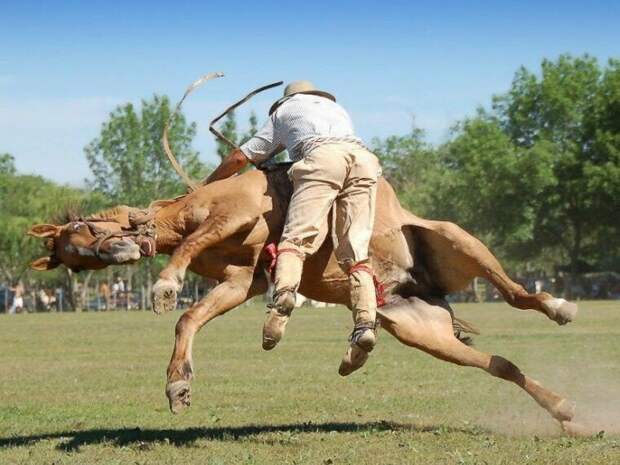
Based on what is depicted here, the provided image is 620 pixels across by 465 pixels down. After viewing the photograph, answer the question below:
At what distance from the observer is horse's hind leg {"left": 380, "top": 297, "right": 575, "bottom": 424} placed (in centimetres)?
905

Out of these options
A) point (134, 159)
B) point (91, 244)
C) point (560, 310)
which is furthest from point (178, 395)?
point (134, 159)

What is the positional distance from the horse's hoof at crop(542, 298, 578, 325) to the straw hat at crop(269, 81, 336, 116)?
232 centimetres

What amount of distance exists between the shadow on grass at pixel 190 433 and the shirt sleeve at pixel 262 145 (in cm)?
217

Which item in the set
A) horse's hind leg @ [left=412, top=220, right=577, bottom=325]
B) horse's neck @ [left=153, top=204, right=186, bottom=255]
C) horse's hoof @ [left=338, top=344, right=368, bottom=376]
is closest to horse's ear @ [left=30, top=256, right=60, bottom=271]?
horse's neck @ [left=153, top=204, right=186, bottom=255]

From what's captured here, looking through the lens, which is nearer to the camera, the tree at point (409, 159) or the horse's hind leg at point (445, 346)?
the horse's hind leg at point (445, 346)

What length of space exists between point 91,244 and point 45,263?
399mm

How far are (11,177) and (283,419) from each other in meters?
85.0

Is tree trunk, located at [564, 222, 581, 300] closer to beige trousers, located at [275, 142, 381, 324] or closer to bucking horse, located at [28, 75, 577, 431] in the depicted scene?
bucking horse, located at [28, 75, 577, 431]

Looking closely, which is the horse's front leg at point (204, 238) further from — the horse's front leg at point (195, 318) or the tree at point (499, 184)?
the tree at point (499, 184)

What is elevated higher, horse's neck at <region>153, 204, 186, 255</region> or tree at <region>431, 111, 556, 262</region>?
tree at <region>431, 111, 556, 262</region>

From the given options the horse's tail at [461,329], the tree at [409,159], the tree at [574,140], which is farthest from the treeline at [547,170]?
the horse's tail at [461,329]

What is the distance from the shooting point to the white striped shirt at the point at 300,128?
874 centimetres

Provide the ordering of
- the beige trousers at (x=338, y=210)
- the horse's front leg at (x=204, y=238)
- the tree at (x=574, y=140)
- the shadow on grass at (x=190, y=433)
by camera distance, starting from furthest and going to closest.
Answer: the tree at (x=574, y=140), the shadow on grass at (x=190, y=433), the horse's front leg at (x=204, y=238), the beige trousers at (x=338, y=210)

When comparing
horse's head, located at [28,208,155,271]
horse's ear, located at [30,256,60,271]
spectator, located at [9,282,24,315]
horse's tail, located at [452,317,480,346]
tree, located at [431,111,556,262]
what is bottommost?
spectator, located at [9,282,24,315]
